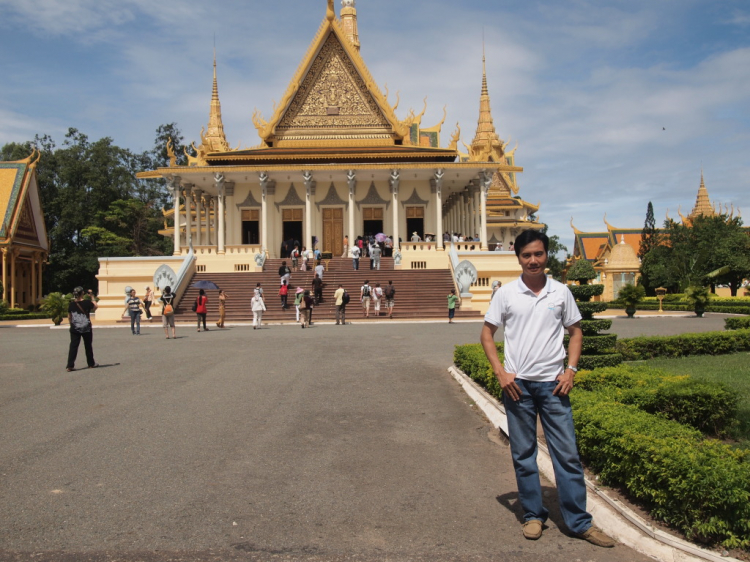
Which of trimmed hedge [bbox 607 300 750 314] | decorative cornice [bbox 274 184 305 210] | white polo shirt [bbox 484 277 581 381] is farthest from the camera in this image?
decorative cornice [bbox 274 184 305 210]

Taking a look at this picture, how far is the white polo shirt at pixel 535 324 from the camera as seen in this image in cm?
407

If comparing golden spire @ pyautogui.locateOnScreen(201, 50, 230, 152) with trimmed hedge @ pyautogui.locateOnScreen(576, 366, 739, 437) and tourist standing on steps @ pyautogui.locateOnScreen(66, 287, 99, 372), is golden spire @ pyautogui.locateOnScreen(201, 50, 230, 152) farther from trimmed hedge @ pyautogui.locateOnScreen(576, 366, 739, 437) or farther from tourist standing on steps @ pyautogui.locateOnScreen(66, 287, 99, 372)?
trimmed hedge @ pyautogui.locateOnScreen(576, 366, 739, 437)

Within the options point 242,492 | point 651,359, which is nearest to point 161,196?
point 651,359

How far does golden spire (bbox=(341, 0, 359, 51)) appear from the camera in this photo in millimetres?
53312

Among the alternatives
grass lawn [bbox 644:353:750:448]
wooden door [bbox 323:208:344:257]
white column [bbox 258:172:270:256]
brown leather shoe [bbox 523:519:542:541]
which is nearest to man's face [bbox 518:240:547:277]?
brown leather shoe [bbox 523:519:542:541]

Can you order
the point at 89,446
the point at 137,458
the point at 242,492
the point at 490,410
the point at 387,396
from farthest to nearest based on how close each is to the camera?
the point at 387,396, the point at 490,410, the point at 89,446, the point at 137,458, the point at 242,492

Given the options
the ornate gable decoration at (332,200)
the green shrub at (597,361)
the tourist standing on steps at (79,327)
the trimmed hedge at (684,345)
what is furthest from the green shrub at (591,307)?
the ornate gable decoration at (332,200)

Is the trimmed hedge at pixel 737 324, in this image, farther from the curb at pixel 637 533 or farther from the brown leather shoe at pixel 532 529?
the brown leather shoe at pixel 532 529

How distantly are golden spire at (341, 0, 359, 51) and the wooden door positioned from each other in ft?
79.0

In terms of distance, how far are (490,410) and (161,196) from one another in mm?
59541

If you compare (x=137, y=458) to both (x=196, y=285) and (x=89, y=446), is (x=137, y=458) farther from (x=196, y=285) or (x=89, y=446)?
(x=196, y=285)

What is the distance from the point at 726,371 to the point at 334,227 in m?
26.6

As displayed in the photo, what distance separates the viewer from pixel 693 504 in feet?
12.0

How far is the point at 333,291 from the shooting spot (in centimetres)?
2552
